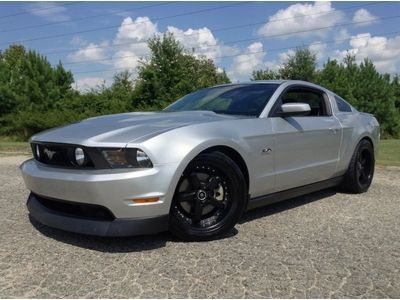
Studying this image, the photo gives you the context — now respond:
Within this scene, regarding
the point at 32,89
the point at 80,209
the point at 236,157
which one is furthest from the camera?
the point at 32,89

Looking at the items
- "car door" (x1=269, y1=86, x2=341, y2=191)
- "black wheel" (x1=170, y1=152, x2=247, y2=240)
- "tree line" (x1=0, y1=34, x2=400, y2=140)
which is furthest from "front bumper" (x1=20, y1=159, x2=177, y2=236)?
"tree line" (x1=0, y1=34, x2=400, y2=140)

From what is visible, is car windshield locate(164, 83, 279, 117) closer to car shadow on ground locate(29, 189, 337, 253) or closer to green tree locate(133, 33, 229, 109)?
car shadow on ground locate(29, 189, 337, 253)

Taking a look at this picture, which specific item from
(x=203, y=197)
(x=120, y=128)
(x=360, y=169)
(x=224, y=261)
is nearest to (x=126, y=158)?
(x=120, y=128)

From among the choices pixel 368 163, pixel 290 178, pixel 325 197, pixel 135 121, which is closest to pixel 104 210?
pixel 135 121

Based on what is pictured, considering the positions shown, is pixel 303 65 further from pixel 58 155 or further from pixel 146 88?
pixel 58 155

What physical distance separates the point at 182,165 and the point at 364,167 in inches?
142

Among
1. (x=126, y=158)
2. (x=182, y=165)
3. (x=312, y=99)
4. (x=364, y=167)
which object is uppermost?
(x=312, y=99)

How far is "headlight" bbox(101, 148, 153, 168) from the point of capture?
3.34 m

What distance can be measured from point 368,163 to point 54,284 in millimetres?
4710

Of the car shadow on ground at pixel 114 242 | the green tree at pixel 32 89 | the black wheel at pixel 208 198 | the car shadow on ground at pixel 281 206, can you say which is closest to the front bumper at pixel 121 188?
the black wheel at pixel 208 198

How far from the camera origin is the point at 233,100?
185 inches

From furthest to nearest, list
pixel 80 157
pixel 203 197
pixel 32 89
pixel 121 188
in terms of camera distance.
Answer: pixel 32 89, pixel 203 197, pixel 80 157, pixel 121 188

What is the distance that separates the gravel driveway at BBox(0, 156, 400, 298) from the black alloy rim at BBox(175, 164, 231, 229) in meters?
0.21

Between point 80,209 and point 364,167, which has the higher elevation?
point 80,209
